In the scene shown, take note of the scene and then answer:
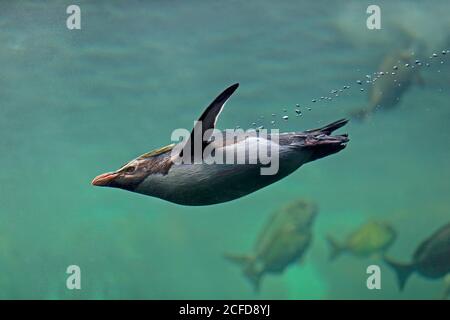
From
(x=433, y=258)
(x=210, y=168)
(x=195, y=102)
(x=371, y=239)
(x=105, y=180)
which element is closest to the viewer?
(x=210, y=168)

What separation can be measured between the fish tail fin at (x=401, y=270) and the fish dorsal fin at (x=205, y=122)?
7.77m

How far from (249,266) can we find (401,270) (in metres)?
4.50

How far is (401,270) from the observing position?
897 centimetres

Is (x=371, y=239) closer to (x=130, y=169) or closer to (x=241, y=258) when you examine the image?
(x=241, y=258)

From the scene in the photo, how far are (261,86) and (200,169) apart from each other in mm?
12243

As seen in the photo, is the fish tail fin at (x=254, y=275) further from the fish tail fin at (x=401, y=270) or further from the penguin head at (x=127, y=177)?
the penguin head at (x=127, y=177)

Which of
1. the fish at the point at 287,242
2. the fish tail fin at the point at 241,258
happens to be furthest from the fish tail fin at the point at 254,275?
the fish tail fin at the point at 241,258

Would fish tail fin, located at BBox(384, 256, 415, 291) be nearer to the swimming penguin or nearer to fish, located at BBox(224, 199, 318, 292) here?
fish, located at BBox(224, 199, 318, 292)

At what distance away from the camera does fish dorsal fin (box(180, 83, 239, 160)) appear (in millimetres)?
1963

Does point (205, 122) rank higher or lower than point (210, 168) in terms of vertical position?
higher

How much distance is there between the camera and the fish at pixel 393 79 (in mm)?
11492

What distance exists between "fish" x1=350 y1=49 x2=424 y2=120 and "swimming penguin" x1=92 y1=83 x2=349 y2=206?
9783mm

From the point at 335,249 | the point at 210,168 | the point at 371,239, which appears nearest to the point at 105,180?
the point at 210,168
